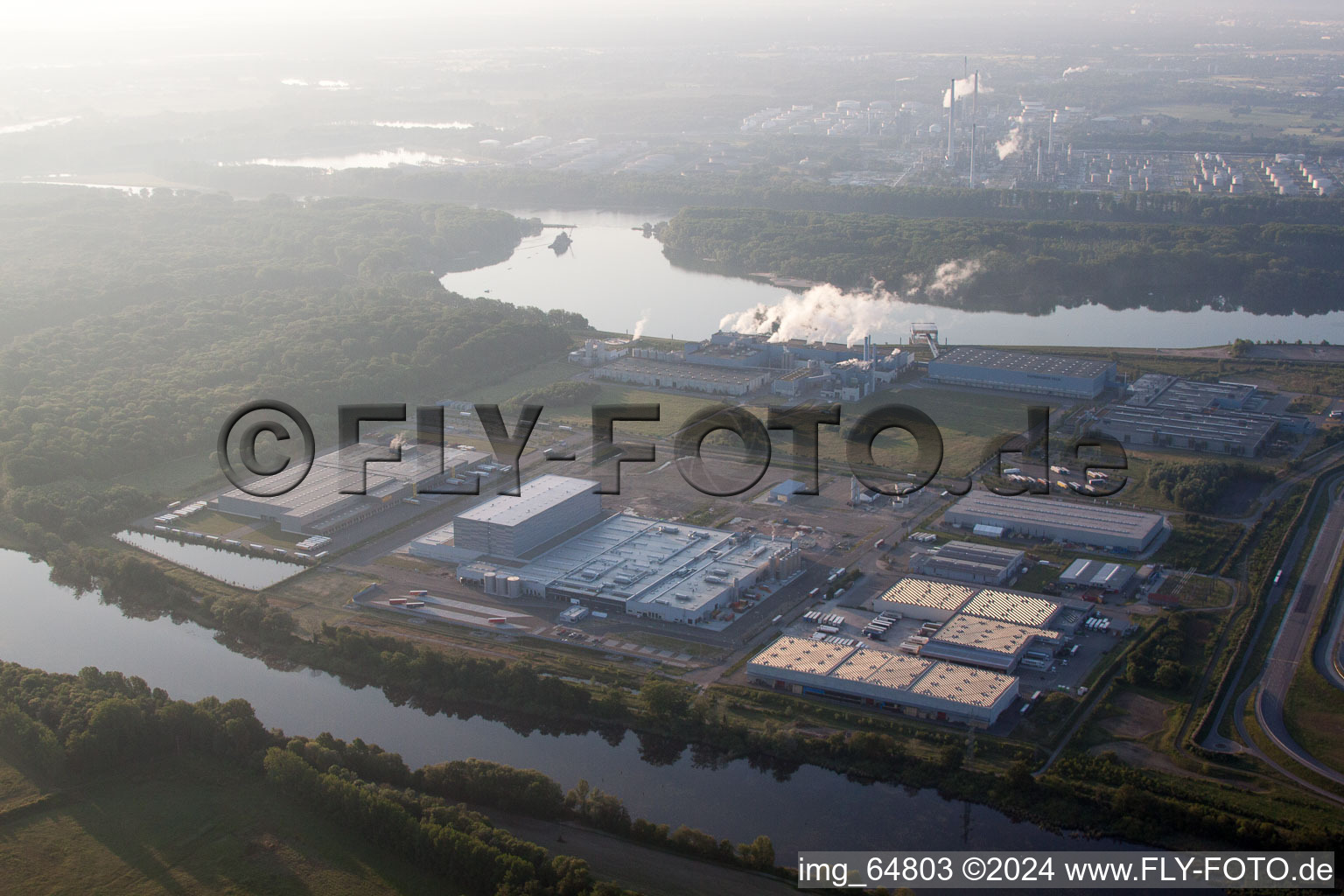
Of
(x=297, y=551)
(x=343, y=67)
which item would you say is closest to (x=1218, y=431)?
(x=297, y=551)

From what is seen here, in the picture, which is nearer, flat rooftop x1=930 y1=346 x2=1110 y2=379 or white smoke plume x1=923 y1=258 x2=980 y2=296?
flat rooftop x1=930 y1=346 x2=1110 y2=379

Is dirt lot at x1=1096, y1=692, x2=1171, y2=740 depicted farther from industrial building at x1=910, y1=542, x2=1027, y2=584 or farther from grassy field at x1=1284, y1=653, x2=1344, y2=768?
industrial building at x1=910, y1=542, x2=1027, y2=584

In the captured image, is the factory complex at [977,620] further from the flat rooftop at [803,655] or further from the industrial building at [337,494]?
the industrial building at [337,494]

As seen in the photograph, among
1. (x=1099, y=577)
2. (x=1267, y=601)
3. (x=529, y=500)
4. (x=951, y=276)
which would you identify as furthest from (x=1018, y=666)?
(x=951, y=276)

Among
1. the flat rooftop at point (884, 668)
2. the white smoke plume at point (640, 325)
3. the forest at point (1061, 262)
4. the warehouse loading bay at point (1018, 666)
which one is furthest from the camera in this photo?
the forest at point (1061, 262)

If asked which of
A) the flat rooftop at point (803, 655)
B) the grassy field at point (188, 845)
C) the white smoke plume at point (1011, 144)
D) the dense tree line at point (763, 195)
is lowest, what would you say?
the grassy field at point (188, 845)

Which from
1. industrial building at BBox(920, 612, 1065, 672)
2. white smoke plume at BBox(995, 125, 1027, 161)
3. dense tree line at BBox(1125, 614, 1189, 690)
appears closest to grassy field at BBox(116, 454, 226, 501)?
industrial building at BBox(920, 612, 1065, 672)

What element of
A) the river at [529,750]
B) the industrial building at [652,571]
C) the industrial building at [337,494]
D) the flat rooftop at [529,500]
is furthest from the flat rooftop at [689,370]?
the river at [529,750]
